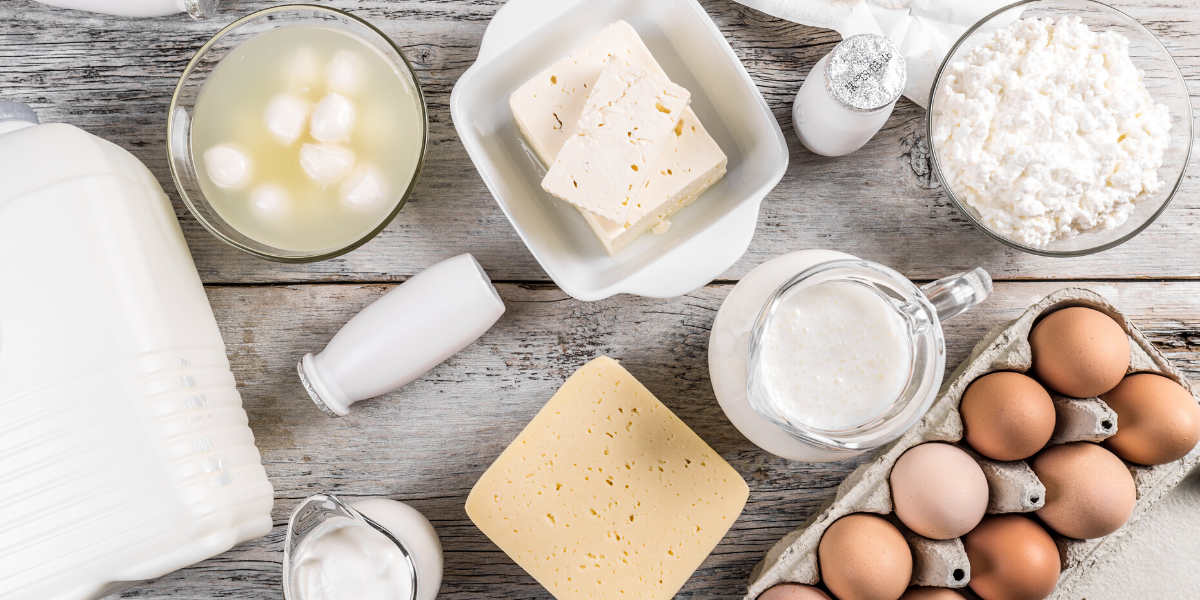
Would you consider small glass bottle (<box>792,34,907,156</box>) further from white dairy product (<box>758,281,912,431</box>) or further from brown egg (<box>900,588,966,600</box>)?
brown egg (<box>900,588,966,600</box>)

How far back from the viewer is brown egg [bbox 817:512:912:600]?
31.1 inches

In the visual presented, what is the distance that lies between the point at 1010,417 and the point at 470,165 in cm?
70

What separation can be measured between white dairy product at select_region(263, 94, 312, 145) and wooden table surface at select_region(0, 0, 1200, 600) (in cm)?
16

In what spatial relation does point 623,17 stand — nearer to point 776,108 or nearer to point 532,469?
point 776,108

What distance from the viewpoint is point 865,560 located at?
79 cm

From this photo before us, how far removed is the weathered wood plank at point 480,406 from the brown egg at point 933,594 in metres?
0.16

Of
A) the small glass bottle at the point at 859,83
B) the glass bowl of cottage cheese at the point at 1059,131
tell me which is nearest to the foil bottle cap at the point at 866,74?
the small glass bottle at the point at 859,83

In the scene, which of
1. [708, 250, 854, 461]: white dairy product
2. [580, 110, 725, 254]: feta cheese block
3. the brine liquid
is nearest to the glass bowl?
the brine liquid

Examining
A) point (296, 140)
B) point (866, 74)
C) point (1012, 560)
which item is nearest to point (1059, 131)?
point (866, 74)

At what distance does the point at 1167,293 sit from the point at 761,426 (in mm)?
599

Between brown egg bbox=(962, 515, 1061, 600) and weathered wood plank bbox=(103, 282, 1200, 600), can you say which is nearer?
brown egg bbox=(962, 515, 1061, 600)

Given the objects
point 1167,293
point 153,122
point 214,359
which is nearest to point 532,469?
point 214,359

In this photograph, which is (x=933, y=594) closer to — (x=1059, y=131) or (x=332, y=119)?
(x=1059, y=131)

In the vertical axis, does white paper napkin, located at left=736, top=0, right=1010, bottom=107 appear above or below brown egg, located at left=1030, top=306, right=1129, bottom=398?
above
